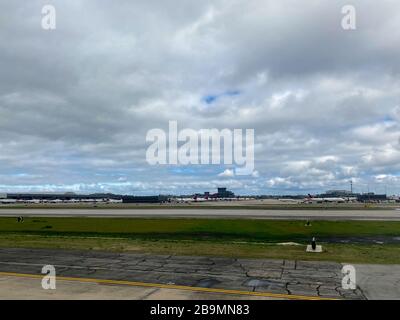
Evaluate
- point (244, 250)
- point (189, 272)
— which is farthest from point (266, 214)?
point (189, 272)

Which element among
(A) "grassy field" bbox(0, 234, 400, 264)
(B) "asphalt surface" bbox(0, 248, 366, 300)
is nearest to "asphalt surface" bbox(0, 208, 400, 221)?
(A) "grassy field" bbox(0, 234, 400, 264)

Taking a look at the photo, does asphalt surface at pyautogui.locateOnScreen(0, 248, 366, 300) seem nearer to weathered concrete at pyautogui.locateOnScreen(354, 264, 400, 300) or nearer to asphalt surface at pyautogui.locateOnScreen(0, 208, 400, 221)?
weathered concrete at pyautogui.locateOnScreen(354, 264, 400, 300)

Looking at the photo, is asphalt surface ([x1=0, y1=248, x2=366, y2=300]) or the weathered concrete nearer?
the weathered concrete

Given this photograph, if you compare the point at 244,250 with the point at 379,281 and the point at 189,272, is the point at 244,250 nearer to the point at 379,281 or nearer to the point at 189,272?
the point at 189,272

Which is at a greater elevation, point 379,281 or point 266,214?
point 379,281

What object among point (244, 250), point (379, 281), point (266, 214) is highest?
point (379, 281)

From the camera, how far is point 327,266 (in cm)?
2222

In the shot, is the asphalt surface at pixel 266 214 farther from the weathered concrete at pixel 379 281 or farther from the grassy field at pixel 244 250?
the weathered concrete at pixel 379 281

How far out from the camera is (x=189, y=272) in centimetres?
2027

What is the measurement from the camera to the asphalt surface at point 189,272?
642 inches

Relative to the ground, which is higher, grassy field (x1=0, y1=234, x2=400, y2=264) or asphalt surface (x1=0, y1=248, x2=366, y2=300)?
asphalt surface (x1=0, y1=248, x2=366, y2=300)

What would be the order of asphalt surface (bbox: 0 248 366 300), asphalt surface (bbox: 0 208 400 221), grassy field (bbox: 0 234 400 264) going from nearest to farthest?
asphalt surface (bbox: 0 248 366 300) < grassy field (bbox: 0 234 400 264) < asphalt surface (bbox: 0 208 400 221)

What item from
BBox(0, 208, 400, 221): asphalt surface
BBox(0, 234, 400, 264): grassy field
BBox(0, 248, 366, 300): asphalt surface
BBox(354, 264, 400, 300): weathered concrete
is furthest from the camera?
BBox(0, 208, 400, 221): asphalt surface

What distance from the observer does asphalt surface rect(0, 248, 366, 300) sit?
16312mm
